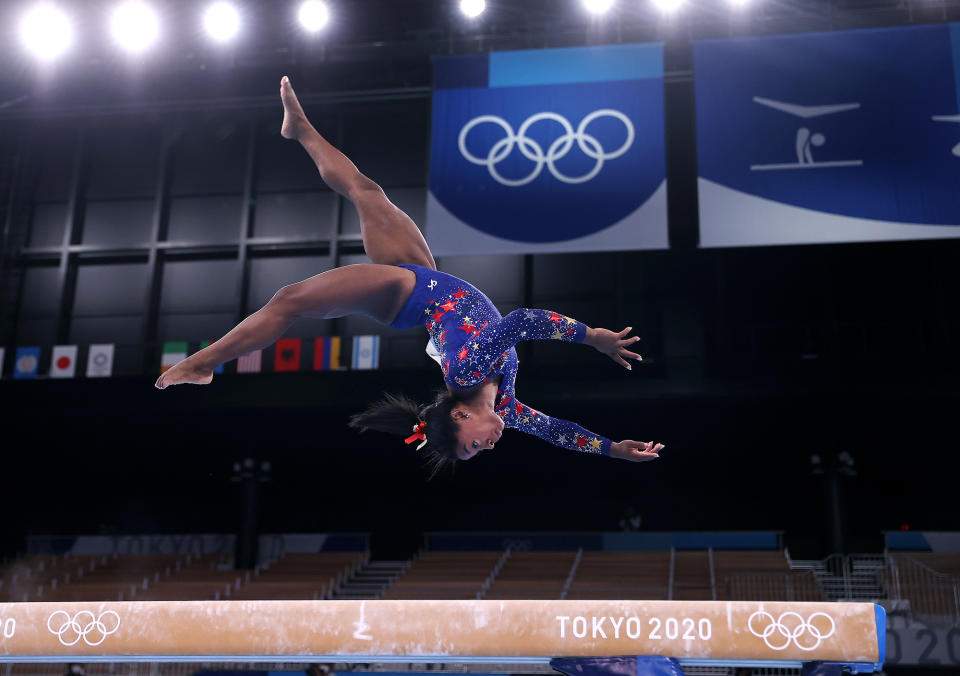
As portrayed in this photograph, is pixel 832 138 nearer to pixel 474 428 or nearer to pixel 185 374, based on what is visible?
pixel 474 428

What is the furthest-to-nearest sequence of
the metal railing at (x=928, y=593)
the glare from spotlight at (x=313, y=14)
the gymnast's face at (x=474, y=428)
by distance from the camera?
the glare from spotlight at (x=313, y=14), the metal railing at (x=928, y=593), the gymnast's face at (x=474, y=428)

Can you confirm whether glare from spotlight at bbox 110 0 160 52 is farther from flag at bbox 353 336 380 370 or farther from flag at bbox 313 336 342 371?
flag at bbox 353 336 380 370

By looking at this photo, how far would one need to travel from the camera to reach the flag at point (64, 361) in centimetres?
1302

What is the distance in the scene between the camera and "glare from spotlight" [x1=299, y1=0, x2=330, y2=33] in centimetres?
1152

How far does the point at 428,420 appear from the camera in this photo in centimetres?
408

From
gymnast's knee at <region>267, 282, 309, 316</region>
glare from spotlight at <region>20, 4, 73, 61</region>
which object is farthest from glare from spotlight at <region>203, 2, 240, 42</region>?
gymnast's knee at <region>267, 282, 309, 316</region>

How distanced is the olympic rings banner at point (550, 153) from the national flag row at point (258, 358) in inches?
112

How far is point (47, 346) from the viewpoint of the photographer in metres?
14.1

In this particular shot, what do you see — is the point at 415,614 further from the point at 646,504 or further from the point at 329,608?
the point at 646,504

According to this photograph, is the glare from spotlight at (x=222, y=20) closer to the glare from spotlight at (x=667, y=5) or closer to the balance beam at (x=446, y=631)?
the glare from spotlight at (x=667, y=5)

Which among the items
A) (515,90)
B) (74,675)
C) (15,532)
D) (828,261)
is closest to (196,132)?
(515,90)

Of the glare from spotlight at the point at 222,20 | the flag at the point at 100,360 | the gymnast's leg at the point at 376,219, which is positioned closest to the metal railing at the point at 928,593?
the gymnast's leg at the point at 376,219

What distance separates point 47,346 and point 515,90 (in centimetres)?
841

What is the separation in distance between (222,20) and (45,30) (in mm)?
2066
